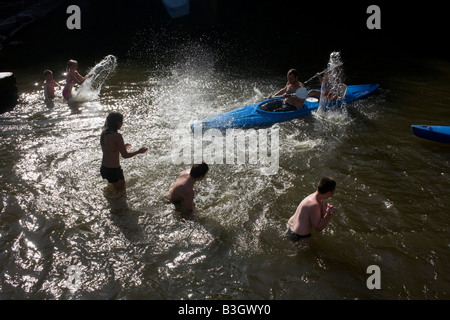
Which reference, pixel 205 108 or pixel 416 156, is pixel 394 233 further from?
pixel 205 108

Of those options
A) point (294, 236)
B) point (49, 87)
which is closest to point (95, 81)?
point (49, 87)

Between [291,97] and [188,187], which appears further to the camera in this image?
[291,97]

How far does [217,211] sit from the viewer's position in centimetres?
459

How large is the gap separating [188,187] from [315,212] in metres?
1.71

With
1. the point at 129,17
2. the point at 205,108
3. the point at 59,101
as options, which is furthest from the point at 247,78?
the point at 129,17

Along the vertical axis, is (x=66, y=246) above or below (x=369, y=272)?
above

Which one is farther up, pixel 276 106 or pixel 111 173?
pixel 276 106

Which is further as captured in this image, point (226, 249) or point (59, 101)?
point (59, 101)

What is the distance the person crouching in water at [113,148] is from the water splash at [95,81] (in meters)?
4.66

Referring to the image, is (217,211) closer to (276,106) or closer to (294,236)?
(294,236)

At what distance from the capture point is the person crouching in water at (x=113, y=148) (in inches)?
172

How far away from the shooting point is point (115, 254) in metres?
3.89

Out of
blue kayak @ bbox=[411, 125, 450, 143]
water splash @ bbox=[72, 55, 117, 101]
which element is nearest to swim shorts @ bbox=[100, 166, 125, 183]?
water splash @ bbox=[72, 55, 117, 101]

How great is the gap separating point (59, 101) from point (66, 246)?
5711 millimetres
